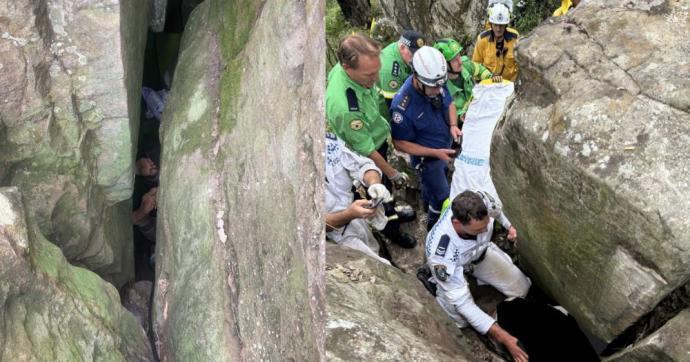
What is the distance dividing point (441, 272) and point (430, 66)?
1.98 metres

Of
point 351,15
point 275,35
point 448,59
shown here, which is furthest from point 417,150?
point 351,15

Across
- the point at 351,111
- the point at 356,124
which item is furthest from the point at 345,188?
the point at 351,111

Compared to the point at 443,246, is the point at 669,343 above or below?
above

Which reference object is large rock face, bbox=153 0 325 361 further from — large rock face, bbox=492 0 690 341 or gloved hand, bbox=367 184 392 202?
large rock face, bbox=492 0 690 341

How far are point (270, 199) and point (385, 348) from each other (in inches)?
71.0

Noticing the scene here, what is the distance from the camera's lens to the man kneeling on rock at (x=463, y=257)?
5.73 metres

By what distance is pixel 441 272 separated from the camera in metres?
6.02

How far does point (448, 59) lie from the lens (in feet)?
26.2

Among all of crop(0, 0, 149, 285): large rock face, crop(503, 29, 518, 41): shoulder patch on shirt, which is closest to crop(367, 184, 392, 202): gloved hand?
crop(0, 0, 149, 285): large rock face

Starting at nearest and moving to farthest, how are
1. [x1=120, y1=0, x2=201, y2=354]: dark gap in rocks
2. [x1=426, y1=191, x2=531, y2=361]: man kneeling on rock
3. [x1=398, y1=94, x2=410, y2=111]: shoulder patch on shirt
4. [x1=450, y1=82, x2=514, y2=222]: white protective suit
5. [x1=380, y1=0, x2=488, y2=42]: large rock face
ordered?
[x1=120, y1=0, x2=201, y2=354]: dark gap in rocks, [x1=426, y1=191, x2=531, y2=361]: man kneeling on rock, [x1=398, y1=94, x2=410, y2=111]: shoulder patch on shirt, [x1=450, y1=82, x2=514, y2=222]: white protective suit, [x1=380, y1=0, x2=488, y2=42]: large rock face

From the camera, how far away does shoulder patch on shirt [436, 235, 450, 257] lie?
6002mm

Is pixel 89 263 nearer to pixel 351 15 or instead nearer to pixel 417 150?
pixel 417 150

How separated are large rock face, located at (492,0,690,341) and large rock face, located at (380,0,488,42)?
19.7ft

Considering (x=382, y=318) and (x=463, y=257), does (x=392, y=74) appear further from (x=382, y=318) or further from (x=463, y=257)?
(x=382, y=318)
